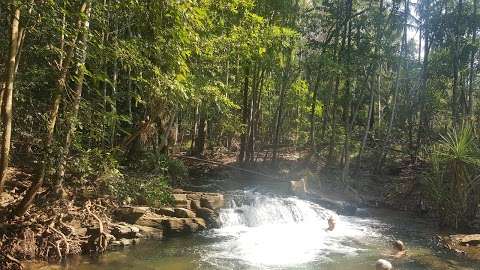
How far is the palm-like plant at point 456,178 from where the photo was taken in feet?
41.4

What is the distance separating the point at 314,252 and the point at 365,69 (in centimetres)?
1268

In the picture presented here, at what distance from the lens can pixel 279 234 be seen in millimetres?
12336

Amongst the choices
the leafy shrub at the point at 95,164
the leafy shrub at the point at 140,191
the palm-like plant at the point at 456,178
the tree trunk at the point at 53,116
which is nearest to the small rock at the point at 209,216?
the leafy shrub at the point at 140,191

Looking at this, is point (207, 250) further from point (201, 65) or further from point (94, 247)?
point (201, 65)

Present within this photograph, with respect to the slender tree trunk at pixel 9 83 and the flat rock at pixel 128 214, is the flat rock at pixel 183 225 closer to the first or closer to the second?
the flat rock at pixel 128 214

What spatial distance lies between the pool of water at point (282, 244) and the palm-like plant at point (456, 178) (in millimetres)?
949

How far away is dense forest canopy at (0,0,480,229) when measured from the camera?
23.2 ft

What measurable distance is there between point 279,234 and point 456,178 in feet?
16.6

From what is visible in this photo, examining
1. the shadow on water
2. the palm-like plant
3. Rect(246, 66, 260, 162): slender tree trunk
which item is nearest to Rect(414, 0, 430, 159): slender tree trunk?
Rect(246, 66, 260, 162): slender tree trunk

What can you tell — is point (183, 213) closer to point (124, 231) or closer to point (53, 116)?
point (124, 231)

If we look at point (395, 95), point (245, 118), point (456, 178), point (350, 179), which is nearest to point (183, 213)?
point (456, 178)

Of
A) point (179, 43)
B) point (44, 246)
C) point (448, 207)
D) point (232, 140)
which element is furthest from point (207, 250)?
point (232, 140)

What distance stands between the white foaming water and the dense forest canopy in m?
2.98

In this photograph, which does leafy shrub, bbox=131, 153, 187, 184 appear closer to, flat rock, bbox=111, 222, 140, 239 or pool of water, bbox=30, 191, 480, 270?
pool of water, bbox=30, 191, 480, 270
